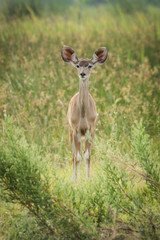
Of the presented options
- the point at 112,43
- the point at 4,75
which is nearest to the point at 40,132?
the point at 4,75

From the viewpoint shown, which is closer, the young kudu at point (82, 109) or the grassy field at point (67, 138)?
the grassy field at point (67, 138)

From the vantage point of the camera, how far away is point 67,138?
5625mm

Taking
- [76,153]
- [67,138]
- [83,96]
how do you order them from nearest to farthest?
1. [83,96]
2. [76,153]
3. [67,138]

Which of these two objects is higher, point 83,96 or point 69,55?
point 69,55

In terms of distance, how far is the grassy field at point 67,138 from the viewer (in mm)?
2953

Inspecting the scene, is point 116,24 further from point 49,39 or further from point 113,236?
point 113,236

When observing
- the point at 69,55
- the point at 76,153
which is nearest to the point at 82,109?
the point at 76,153

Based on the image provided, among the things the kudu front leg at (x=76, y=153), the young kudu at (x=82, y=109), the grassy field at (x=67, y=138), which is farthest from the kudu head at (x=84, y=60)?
the kudu front leg at (x=76, y=153)

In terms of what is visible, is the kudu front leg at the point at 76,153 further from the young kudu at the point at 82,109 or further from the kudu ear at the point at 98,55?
the kudu ear at the point at 98,55

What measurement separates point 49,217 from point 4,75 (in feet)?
17.0

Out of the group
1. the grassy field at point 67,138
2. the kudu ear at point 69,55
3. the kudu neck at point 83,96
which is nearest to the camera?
the grassy field at point 67,138

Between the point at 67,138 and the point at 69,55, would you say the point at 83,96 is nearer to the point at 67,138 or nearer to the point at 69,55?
the point at 69,55

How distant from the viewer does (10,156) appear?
303cm

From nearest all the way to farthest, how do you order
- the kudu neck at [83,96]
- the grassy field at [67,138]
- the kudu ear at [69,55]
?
the grassy field at [67,138], the kudu neck at [83,96], the kudu ear at [69,55]
